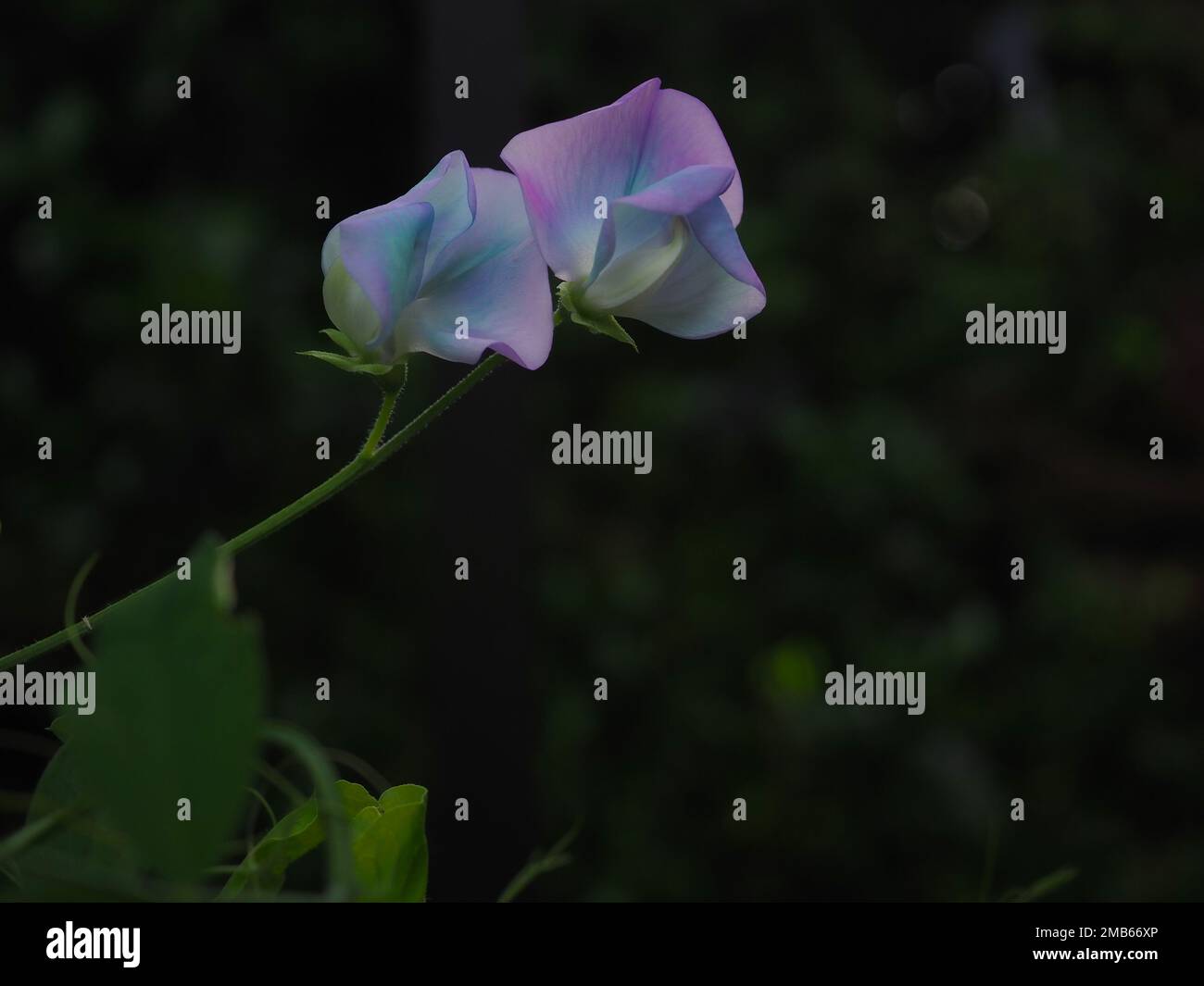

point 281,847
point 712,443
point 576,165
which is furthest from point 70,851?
point 712,443

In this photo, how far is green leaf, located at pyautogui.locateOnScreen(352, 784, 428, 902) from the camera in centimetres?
21

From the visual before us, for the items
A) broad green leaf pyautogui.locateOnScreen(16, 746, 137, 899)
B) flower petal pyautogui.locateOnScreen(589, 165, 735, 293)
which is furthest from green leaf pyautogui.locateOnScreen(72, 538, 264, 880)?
flower petal pyautogui.locateOnScreen(589, 165, 735, 293)

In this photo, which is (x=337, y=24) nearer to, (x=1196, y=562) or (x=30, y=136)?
(x=30, y=136)

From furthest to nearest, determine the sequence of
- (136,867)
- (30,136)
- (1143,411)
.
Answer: (1143,411), (30,136), (136,867)

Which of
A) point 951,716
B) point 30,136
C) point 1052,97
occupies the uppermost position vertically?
point 1052,97

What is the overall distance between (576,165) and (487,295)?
3 cm

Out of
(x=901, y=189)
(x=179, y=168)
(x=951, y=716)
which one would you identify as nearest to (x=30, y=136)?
(x=179, y=168)

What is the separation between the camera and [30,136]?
1.40 m

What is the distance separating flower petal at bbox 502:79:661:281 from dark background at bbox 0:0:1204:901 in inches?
42.7

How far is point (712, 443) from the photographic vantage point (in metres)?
1.55

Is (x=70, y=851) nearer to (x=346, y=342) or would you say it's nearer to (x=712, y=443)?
(x=346, y=342)

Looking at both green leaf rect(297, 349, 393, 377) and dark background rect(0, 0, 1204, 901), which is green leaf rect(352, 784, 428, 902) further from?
dark background rect(0, 0, 1204, 901)
